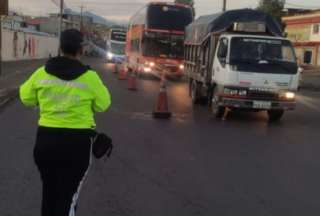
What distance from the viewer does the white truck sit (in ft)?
48.3

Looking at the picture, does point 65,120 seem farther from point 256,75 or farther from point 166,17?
point 166,17

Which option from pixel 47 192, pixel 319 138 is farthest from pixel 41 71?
pixel 319 138

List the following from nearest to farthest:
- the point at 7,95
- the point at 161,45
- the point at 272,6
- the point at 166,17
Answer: the point at 7,95 < the point at 166,17 < the point at 161,45 < the point at 272,6

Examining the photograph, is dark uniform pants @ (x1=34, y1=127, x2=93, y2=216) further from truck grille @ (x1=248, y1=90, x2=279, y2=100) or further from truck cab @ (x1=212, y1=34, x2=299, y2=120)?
truck grille @ (x1=248, y1=90, x2=279, y2=100)

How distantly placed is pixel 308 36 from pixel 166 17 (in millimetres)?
38000

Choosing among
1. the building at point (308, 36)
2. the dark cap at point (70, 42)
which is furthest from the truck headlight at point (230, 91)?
the building at point (308, 36)

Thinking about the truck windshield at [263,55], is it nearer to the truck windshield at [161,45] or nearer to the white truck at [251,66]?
the white truck at [251,66]

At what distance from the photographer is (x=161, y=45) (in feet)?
106

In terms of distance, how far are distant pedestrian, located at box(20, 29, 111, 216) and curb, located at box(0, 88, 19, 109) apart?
12331 millimetres

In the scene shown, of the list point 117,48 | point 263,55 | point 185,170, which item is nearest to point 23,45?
point 117,48

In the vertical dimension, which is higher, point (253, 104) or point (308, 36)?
point (308, 36)

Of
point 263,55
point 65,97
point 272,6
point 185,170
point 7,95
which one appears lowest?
point 7,95

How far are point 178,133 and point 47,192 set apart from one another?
8.01 meters

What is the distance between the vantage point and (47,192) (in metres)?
4.55
